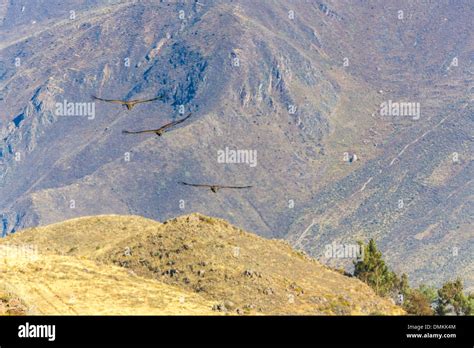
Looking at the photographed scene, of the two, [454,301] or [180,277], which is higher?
[454,301]

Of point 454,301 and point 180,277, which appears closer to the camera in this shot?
point 180,277

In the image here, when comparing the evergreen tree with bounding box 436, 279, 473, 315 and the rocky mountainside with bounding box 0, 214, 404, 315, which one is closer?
the rocky mountainside with bounding box 0, 214, 404, 315

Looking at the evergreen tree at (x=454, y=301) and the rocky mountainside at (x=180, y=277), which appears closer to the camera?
the rocky mountainside at (x=180, y=277)

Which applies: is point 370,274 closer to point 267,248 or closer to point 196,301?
point 267,248
